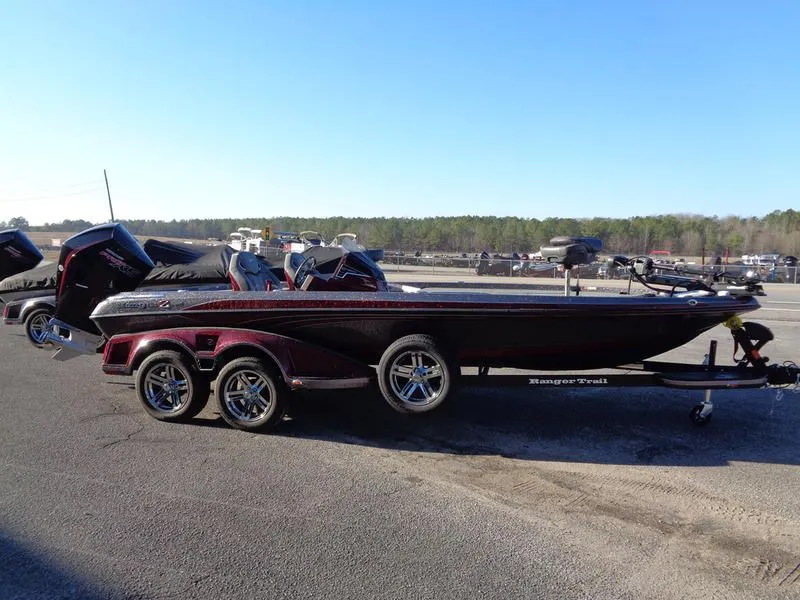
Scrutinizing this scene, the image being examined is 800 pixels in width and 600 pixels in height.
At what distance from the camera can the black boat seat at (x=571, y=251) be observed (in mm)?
5945

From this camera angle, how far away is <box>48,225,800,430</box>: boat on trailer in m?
5.34

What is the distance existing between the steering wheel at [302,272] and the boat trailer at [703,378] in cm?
202

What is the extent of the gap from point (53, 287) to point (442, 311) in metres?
8.63

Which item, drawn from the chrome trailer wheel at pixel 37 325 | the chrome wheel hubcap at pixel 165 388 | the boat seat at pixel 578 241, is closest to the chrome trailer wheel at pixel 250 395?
the chrome wheel hubcap at pixel 165 388

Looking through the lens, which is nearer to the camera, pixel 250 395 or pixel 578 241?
pixel 250 395

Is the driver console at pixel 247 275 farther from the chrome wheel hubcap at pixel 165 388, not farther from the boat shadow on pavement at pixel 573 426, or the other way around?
the boat shadow on pavement at pixel 573 426

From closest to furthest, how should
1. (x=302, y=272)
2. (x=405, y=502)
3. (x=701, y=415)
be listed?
(x=405, y=502) < (x=701, y=415) < (x=302, y=272)

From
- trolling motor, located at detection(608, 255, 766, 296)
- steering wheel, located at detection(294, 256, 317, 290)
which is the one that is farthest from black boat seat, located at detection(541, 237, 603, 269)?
steering wheel, located at detection(294, 256, 317, 290)

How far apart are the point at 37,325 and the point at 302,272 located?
6347mm

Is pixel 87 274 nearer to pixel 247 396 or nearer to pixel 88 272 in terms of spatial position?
pixel 88 272

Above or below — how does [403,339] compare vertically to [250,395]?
above

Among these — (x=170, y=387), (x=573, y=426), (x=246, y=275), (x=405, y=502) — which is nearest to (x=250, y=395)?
(x=170, y=387)

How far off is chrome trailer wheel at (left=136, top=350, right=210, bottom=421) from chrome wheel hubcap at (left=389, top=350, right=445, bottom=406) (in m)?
1.93

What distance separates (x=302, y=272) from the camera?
6527mm
